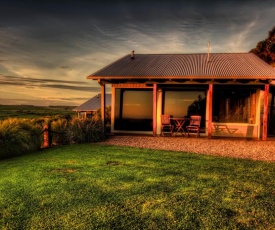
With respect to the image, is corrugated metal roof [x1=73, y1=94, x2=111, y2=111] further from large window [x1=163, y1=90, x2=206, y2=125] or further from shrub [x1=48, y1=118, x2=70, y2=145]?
shrub [x1=48, y1=118, x2=70, y2=145]

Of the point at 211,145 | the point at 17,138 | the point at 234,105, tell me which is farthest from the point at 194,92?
the point at 17,138

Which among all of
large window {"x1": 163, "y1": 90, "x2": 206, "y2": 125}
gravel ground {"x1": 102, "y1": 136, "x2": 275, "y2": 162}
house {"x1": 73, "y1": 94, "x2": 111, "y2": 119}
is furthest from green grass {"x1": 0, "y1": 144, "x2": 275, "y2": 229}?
house {"x1": 73, "y1": 94, "x2": 111, "y2": 119}

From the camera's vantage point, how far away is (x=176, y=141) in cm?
1385

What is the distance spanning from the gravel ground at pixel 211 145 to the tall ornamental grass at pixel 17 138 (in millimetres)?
2747

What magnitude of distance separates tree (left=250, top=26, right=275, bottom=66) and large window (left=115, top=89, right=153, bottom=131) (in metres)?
17.9

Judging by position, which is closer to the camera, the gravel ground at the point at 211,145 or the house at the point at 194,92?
the gravel ground at the point at 211,145

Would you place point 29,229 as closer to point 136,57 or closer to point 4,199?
point 4,199

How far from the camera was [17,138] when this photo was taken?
12.1 metres

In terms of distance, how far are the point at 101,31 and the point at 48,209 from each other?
1119 cm

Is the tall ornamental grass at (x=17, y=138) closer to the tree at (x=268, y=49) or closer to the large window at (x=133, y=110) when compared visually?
the large window at (x=133, y=110)

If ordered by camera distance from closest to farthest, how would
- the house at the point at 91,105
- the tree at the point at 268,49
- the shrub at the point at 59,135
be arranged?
the shrub at the point at 59,135 → the house at the point at 91,105 → the tree at the point at 268,49

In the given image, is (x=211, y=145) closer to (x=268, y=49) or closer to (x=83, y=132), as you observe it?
(x=83, y=132)

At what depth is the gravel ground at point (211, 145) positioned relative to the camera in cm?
1091

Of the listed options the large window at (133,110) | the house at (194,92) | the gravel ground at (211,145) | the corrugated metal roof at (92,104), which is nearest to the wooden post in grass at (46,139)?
the gravel ground at (211,145)
